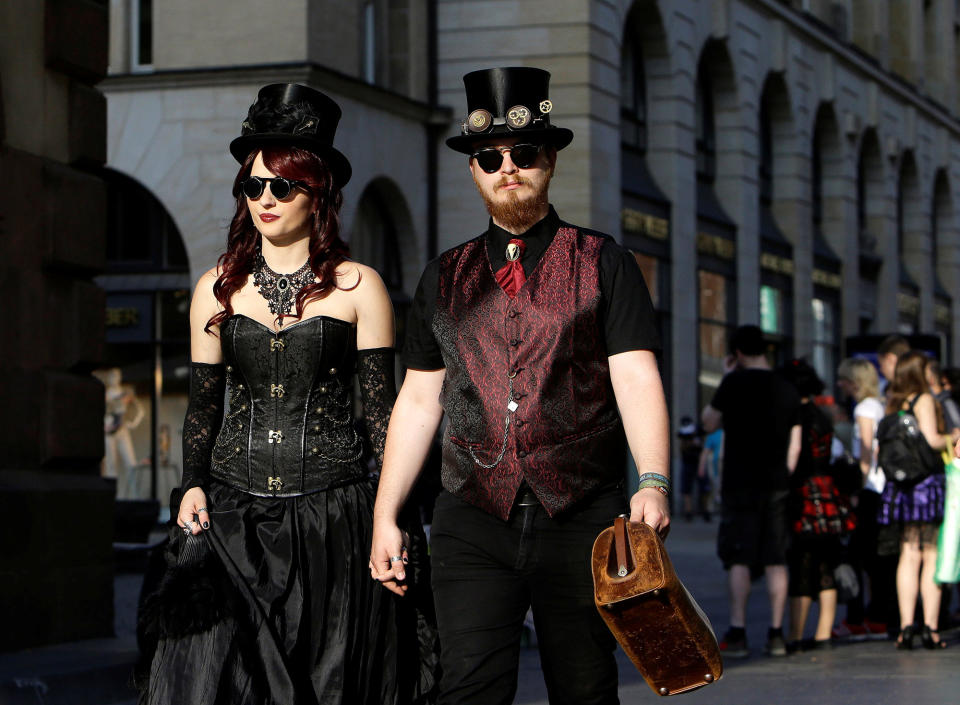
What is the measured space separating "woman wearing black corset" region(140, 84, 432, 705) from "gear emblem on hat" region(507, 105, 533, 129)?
940 mm

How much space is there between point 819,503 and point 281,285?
6.12 meters

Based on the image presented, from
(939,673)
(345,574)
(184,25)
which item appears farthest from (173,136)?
(345,574)

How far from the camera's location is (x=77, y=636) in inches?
390

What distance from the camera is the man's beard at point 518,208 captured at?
4883 millimetres

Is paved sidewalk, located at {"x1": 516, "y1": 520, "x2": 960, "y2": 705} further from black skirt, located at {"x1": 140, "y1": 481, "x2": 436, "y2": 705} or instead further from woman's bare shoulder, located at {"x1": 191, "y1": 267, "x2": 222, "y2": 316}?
woman's bare shoulder, located at {"x1": 191, "y1": 267, "x2": 222, "y2": 316}

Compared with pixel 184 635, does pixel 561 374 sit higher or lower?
higher

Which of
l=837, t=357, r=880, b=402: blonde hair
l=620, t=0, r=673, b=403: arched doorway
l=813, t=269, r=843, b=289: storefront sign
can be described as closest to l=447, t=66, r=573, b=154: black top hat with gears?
l=837, t=357, r=880, b=402: blonde hair

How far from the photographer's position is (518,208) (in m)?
4.89

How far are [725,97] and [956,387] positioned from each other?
20.9 meters

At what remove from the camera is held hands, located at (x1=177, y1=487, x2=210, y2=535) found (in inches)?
211

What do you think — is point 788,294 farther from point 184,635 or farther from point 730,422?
point 184,635

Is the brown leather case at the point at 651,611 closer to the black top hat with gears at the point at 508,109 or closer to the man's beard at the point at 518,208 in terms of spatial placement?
the man's beard at the point at 518,208

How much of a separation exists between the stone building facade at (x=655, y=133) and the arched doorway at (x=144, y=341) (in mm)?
751

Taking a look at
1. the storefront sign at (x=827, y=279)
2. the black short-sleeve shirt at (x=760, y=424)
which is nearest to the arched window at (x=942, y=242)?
the storefront sign at (x=827, y=279)
